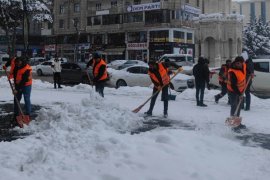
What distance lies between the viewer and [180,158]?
20.5 ft

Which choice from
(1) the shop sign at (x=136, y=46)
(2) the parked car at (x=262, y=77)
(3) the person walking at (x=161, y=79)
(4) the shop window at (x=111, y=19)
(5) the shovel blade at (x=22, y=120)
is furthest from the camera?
(4) the shop window at (x=111, y=19)

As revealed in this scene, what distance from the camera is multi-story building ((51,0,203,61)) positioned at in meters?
54.2

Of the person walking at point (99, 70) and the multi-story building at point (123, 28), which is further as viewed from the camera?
the multi-story building at point (123, 28)

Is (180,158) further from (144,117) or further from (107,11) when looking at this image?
(107,11)

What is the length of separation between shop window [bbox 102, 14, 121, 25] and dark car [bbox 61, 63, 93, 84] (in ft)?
111

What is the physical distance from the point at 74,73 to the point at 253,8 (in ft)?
305

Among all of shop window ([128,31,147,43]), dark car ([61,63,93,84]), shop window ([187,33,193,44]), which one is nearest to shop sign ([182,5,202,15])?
shop window ([187,33,193,44])

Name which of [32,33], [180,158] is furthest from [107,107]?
[32,33]

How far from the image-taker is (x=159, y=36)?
54438 mm

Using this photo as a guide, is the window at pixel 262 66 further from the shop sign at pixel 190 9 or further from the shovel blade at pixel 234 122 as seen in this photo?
the shop sign at pixel 190 9

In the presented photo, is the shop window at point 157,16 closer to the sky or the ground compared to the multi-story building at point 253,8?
closer to the ground

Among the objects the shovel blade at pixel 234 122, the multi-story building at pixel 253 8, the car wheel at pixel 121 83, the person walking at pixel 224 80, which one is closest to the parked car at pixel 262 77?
the person walking at pixel 224 80

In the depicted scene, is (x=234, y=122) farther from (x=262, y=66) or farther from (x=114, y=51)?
(x=114, y=51)

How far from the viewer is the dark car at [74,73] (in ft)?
83.7
